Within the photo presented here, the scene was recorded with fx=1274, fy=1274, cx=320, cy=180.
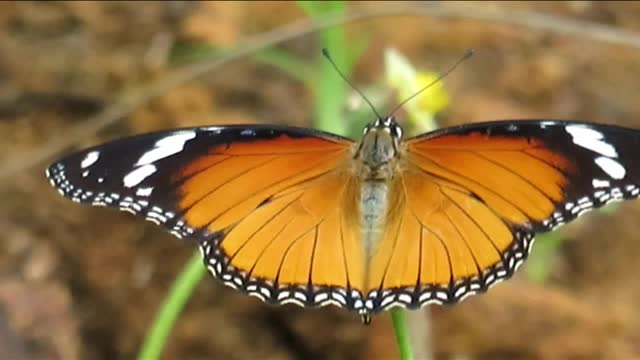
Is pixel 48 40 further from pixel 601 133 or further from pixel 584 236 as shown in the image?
pixel 601 133

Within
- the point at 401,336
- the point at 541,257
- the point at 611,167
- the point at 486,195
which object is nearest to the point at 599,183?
the point at 611,167

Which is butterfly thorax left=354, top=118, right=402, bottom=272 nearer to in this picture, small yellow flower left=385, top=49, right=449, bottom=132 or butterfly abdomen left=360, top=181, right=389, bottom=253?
butterfly abdomen left=360, top=181, right=389, bottom=253

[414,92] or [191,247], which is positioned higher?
[414,92]

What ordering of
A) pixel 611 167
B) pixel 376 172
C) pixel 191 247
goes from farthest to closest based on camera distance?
pixel 191 247
pixel 376 172
pixel 611 167

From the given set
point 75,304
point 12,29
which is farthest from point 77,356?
point 12,29

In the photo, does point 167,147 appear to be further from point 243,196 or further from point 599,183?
point 599,183

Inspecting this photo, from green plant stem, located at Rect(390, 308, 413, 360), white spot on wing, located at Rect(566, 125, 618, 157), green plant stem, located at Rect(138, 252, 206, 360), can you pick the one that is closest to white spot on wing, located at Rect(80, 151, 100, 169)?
green plant stem, located at Rect(138, 252, 206, 360)
